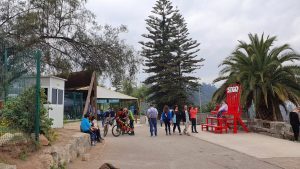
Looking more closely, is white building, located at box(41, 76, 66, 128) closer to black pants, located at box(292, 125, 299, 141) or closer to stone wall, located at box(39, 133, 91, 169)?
stone wall, located at box(39, 133, 91, 169)

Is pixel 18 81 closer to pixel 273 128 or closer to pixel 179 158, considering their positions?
pixel 179 158

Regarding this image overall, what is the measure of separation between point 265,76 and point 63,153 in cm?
1574

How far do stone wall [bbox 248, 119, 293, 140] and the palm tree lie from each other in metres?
1.31

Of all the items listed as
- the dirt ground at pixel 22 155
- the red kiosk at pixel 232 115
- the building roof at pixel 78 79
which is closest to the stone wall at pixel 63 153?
the dirt ground at pixel 22 155

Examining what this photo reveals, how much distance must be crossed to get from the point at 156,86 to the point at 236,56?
29555 millimetres

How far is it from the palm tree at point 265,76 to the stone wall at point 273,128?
1.31 m

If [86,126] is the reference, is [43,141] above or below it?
below

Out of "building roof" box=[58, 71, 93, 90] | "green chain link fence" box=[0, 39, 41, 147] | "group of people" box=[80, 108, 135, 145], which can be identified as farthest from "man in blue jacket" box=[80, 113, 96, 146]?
"building roof" box=[58, 71, 93, 90]

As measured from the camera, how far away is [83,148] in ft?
43.7

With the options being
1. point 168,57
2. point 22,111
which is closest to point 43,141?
point 22,111

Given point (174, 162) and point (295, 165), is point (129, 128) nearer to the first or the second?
point (174, 162)

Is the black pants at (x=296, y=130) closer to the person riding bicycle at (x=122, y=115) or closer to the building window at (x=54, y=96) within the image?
the person riding bicycle at (x=122, y=115)

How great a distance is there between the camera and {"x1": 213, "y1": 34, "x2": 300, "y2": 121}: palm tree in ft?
73.6

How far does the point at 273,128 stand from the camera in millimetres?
19188
